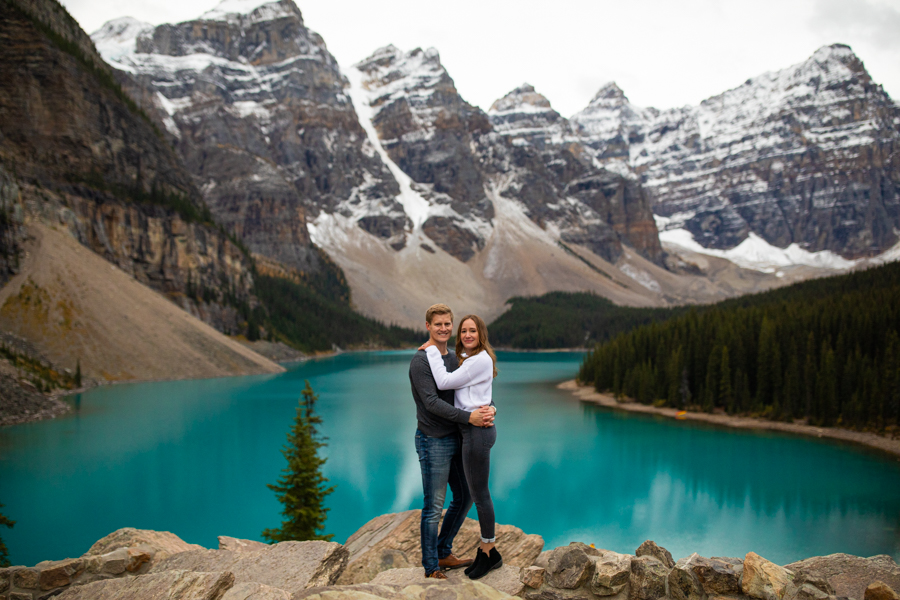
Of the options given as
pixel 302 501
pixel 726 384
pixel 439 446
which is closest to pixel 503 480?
pixel 302 501

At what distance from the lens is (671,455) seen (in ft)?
95.4

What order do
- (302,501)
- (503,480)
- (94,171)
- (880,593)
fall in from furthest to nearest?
(94,171), (503,480), (302,501), (880,593)

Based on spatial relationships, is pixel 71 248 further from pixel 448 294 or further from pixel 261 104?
pixel 261 104

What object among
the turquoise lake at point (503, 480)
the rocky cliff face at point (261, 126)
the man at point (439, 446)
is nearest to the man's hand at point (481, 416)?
the man at point (439, 446)

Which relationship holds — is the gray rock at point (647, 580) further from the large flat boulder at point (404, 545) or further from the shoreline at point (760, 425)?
the shoreline at point (760, 425)

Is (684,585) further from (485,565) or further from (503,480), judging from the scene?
(503,480)

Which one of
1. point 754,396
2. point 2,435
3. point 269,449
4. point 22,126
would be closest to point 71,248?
point 22,126

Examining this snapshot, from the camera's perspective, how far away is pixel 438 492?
18.6 ft

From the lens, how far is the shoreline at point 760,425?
29.9 m

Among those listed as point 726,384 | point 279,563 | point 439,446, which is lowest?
point 726,384

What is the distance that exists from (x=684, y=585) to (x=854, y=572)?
2.36 m

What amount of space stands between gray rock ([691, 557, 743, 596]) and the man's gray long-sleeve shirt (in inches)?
104

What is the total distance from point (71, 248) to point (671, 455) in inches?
2138

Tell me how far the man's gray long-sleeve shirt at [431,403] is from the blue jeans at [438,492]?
12 centimetres
